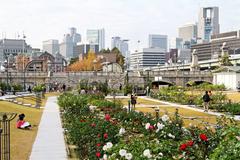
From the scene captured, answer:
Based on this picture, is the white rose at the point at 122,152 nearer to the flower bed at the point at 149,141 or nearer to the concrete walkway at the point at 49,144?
the flower bed at the point at 149,141

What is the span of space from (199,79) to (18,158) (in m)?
93.8

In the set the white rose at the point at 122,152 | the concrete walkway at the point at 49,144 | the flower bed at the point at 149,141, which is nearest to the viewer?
the white rose at the point at 122,152

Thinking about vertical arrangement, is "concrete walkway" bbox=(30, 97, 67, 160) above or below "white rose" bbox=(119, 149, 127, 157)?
below

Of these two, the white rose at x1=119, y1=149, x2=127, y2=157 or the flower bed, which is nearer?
the white rose at x1=119, y1=149, x2=127, y2=157

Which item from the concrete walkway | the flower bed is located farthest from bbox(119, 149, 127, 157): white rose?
the concrete walkway

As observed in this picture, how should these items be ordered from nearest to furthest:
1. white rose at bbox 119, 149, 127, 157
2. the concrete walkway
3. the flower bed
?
1. white rose at bbox 119, 149, 127, 157
2. the flower bed
3. the concrete walkway

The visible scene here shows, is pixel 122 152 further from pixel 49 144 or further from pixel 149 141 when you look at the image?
pixel 49 144

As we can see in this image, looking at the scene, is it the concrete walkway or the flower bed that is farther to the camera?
the concrete walkway

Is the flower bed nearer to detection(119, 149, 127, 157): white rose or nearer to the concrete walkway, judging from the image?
detection(119, 149, 127, 157): white rose

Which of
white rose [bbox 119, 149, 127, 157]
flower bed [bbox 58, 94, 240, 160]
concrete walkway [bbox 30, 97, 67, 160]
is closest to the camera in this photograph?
white rose [bbox 119, 149, 127, 157]

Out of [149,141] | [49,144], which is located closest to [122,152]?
[149,141]

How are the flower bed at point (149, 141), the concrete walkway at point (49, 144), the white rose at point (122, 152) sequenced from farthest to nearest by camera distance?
the concrete walkway at point (49, 144) → the flower bed at point (149, 141) → the white rose at point (122, 152)

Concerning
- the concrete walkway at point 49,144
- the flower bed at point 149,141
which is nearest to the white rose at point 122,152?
the flower bed at point 149,141

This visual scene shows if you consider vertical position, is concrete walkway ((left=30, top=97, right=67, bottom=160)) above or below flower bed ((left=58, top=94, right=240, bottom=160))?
below
